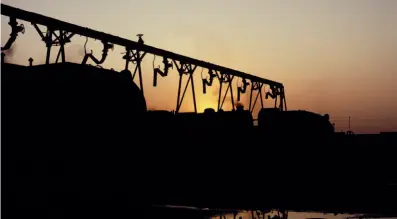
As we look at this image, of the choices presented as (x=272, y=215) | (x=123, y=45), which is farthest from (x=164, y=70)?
(x=272, y=215)

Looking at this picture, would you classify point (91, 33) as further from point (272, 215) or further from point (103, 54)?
point (272, 215)

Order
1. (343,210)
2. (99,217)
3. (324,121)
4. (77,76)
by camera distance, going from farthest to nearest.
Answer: (324,121), (343,210), (77,76), (99,217)

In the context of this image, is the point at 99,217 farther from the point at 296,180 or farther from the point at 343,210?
the point at 296,180

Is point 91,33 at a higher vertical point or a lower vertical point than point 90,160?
higher

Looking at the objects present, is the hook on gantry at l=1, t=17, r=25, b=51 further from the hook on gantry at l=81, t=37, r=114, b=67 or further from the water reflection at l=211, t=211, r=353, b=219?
the water reflection at l=211, t=211, r=353, b=219

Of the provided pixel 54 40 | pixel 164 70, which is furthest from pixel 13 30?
pixel 164 70

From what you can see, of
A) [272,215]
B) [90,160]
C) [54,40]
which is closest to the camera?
[90,160]

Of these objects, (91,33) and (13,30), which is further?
(91,33)

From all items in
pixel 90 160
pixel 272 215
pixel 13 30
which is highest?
pixel 13 30

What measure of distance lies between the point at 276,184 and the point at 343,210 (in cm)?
507

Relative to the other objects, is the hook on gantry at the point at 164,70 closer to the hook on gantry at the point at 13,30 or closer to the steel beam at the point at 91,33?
the steel beam at the point at 91,33

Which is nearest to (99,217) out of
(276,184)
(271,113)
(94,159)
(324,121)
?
(94,159)

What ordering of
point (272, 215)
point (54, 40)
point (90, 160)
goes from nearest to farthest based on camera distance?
1. point (90, 160)
2. point (272, 215)
3. point (54, 40)

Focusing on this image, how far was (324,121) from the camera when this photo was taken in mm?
24031
